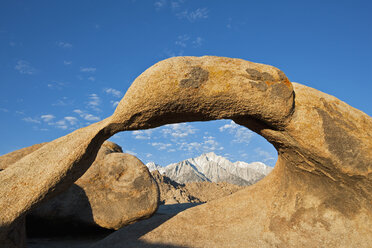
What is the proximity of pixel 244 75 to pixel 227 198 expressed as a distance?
2623mm

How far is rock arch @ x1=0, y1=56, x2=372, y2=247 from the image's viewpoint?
129 inches

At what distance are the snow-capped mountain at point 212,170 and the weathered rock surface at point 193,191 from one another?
3977cm

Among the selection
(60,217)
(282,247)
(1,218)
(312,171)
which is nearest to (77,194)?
(60,217)

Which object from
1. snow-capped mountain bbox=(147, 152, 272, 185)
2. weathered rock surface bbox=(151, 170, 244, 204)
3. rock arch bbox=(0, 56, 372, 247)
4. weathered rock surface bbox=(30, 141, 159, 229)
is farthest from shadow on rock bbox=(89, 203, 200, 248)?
snow-capped mountain bbox=(147, 152, 272, 185)

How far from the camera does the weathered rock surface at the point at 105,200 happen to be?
604cm

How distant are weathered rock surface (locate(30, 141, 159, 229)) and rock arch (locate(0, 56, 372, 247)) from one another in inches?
70.0

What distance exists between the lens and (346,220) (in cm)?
418

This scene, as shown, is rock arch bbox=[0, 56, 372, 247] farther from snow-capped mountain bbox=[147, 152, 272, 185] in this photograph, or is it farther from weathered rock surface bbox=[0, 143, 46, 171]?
snow-capped mountain bbox=[147, 152, 272, 185]

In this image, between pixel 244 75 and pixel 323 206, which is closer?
pixel 244 75

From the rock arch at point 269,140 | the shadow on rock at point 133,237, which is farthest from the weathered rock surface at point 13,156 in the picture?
the rock arch at point 269,140

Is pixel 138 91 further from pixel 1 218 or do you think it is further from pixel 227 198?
pixel 227 198

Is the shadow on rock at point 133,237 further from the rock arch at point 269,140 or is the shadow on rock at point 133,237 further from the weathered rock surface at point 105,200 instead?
the weathered rock surface at point 105,200

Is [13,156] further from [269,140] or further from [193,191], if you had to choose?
[193,191]

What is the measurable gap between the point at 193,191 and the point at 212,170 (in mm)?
54325
